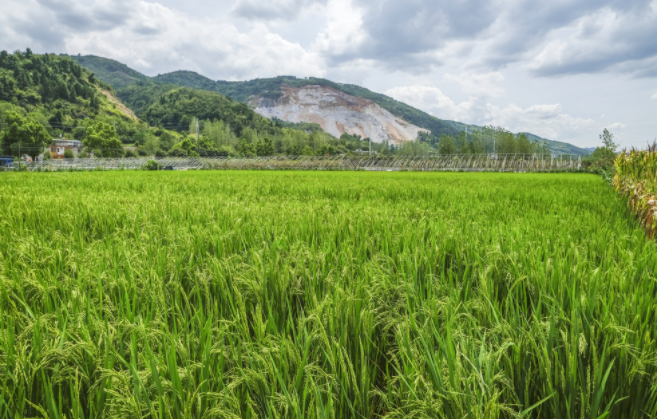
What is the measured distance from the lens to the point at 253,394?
814 millimetres

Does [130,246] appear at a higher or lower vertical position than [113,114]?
lower

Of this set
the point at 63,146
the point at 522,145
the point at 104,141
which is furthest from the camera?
the point at 63,146

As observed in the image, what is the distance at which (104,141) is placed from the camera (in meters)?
68.5

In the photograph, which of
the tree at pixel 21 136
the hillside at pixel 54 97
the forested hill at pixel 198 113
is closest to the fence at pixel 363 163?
the tree at pixel 21 136

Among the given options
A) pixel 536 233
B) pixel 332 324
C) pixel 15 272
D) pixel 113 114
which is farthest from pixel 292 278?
pixel 113 114

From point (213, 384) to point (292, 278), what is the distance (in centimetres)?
74

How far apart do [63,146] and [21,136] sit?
28732mm

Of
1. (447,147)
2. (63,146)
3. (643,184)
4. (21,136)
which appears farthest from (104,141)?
(643,184)

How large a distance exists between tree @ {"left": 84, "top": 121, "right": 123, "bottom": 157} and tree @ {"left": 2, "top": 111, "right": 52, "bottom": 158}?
32.0ft

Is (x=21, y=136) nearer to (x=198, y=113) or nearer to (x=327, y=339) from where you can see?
(x=198, y=113)

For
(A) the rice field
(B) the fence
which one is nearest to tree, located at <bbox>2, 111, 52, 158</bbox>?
(B) the fence

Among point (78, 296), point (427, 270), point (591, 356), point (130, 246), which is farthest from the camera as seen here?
point (130, 246)

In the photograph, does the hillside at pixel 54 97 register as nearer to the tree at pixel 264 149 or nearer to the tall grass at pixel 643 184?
the tree at pixel 264 149

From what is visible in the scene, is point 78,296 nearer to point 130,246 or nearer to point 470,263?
point 130,246
